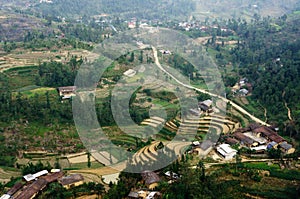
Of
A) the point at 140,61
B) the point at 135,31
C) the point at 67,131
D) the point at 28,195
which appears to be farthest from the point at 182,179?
the point at 135,31

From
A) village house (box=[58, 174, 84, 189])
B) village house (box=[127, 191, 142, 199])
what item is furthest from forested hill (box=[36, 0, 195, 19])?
village house (box=[127, 191, 142, 199])

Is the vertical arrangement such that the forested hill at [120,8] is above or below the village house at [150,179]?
above

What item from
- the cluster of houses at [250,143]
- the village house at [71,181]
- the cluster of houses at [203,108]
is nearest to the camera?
the village house at [71,181]

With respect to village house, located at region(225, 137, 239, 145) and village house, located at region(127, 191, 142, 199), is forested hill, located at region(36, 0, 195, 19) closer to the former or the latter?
village house, located at region(225, 137, 239, 145)

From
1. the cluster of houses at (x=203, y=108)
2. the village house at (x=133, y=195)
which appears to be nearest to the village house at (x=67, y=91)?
the cluster of houses at (x=203, y=108)

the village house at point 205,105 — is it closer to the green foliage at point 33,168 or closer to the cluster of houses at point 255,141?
the cluster of houses at point 255,141

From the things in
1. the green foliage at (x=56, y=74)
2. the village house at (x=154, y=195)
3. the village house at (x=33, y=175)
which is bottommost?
the village house at (x=33, y=175)
